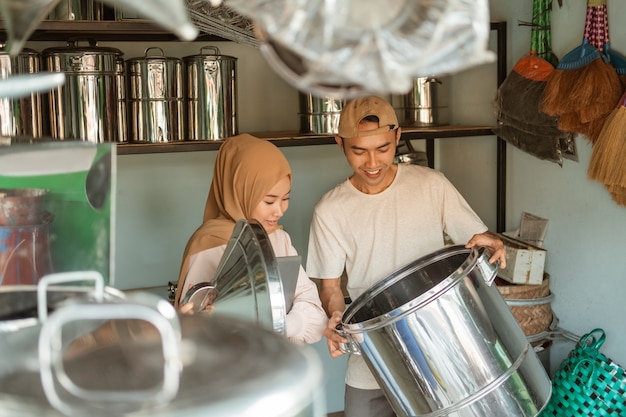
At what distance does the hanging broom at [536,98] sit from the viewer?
2604 millimetres

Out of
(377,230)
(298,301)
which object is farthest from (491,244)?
(298,301)

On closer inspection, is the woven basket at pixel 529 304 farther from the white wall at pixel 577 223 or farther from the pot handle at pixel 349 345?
the pot handle at pixel 349 345

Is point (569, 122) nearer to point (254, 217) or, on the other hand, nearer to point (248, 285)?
point (254, 217)

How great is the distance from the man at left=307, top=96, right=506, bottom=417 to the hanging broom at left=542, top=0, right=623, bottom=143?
0.44m

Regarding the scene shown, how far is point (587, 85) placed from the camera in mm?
2309

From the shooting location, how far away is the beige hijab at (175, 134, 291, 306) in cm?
192

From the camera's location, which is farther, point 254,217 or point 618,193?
point 618,193

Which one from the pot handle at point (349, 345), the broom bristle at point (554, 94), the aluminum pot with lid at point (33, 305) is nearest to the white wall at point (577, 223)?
the broom bristle at point (554, 94)

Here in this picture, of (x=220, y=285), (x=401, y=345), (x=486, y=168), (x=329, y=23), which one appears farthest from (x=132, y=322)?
(x=486, y=168)

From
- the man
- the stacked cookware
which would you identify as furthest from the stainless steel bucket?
the stacked cookware

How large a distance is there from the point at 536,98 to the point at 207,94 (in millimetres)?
1009

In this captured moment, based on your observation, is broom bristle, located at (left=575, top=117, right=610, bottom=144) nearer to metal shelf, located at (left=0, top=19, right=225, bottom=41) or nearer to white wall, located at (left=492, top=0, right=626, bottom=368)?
white wall, located at (left=492, top=0, right=626, bottom=368)

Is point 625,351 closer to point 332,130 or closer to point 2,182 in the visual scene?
point 332,130

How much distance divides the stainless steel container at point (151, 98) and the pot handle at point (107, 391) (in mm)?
2034
